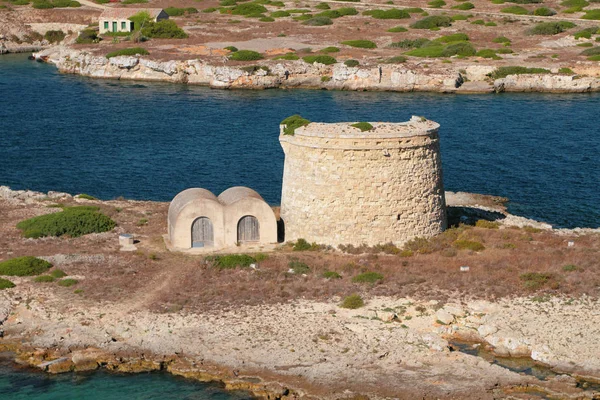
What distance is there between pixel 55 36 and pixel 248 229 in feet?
317

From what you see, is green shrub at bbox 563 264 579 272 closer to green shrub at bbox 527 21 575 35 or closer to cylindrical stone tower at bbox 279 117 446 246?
cylindrical stone tower at bbox 279 117 446 246

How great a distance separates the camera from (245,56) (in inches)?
4358

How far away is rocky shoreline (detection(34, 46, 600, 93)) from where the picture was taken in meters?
100

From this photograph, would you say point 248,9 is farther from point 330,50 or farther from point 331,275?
point 331,275

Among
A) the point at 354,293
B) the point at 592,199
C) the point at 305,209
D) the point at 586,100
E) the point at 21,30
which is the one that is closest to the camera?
the point at 354,293

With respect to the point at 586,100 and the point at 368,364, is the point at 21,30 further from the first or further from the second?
the point at 368,364

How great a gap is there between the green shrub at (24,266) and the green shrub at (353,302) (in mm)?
13411

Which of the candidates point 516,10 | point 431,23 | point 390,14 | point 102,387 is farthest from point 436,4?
point 102,387

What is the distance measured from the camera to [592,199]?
6081 cm

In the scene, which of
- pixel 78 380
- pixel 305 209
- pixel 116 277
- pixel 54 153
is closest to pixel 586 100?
pixel 54 153

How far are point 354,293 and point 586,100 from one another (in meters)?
62.4

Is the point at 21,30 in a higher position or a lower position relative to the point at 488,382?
higher

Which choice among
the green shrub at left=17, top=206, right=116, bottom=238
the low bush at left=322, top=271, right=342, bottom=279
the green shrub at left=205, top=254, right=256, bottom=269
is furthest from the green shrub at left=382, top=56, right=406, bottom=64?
the low bush at left=322, top=271, right=342, bottom=279

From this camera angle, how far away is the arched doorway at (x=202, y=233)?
1774 inches
